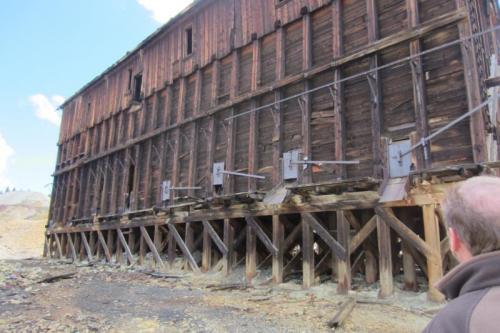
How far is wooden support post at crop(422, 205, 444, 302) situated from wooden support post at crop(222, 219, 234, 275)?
18.5ft

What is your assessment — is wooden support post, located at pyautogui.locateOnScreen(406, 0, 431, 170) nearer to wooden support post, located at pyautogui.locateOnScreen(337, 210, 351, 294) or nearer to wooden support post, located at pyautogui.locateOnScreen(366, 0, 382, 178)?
wooden support post, located at pyautogui.locateOnScreen(366, 0, 382, 178)

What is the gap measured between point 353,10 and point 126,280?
10474 millimetres

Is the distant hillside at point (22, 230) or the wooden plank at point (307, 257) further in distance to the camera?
the distant hillside at point (22, 230)

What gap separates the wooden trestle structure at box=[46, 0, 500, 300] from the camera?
24.5ft

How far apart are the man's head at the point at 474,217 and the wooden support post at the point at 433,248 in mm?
5941

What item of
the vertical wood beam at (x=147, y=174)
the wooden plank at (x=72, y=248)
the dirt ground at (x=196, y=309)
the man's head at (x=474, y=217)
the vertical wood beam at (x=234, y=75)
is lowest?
the dirt ground at (x=196, y=309)

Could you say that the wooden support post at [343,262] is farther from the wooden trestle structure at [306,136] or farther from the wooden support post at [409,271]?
the wooden support post at [409,271]

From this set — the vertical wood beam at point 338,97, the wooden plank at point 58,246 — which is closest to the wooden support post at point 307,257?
the vertical wood beam at point 338,97

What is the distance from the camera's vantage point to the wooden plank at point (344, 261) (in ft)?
25.5

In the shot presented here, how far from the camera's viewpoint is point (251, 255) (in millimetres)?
10031

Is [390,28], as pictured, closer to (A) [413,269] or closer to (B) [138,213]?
(A) [413,269]

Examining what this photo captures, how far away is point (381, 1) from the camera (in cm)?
916

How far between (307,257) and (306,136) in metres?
3.24

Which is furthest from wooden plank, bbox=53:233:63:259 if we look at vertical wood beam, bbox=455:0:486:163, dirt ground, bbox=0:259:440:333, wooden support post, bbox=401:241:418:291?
vertical wood beam, bbox=455:0:486:163
